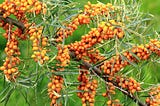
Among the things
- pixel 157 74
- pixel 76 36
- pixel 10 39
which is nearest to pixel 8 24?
pixel 10 39

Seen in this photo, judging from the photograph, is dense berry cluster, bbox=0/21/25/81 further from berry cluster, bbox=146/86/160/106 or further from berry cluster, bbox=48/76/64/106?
berry cluster, bbox=146/86/160/106

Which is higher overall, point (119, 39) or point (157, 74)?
point (119, 39)

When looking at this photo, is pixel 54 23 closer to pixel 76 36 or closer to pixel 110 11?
pixel 110 11

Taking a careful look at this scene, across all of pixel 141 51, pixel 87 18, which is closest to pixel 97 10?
pixel 87 18

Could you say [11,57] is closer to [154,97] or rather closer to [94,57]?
[94,57]

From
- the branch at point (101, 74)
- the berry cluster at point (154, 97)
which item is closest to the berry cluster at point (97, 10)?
the branch at point (101, 74)

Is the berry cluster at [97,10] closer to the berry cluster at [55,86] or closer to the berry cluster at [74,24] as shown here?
the berry cluster at [74,24]
